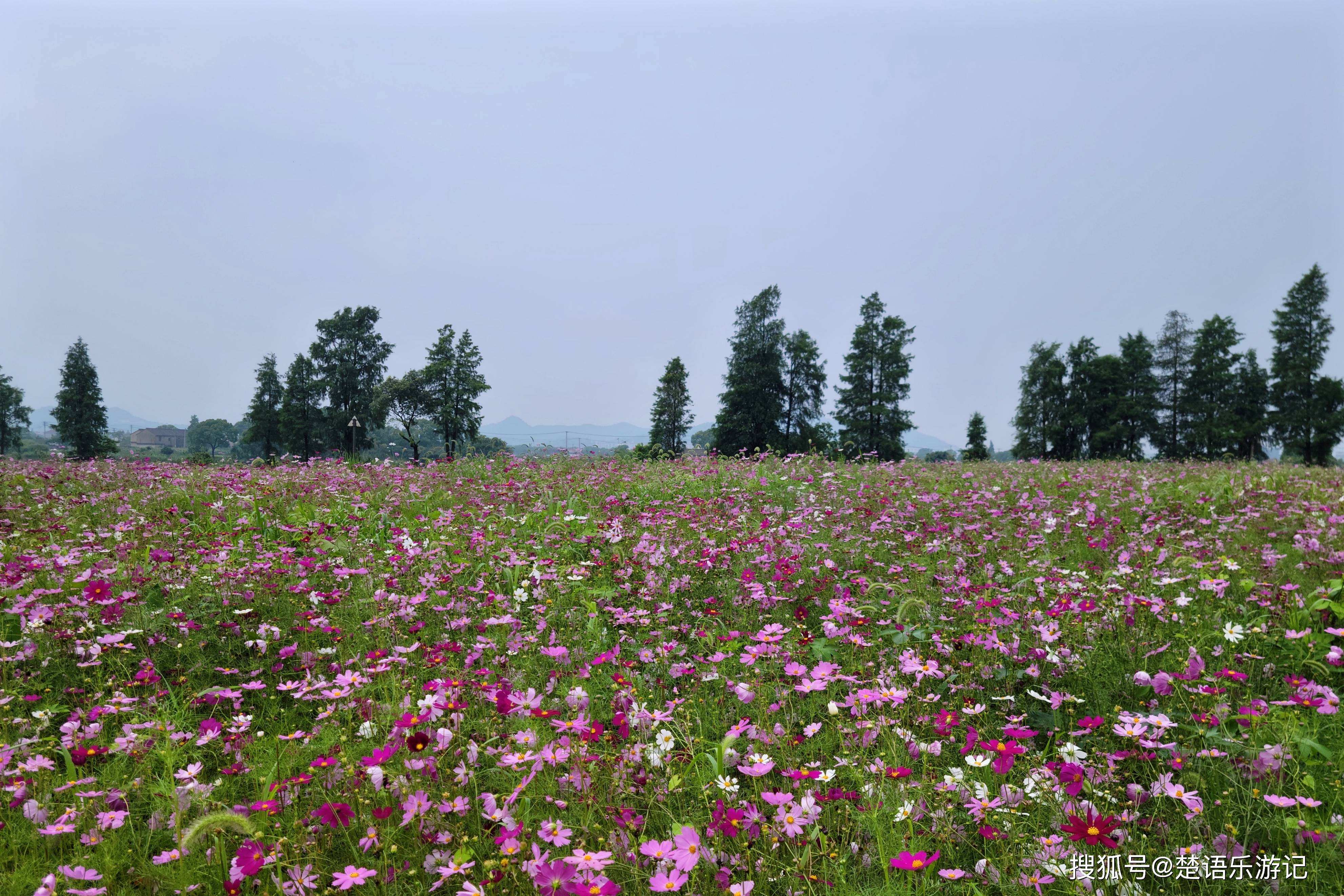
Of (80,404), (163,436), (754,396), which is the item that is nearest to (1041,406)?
(754,396)

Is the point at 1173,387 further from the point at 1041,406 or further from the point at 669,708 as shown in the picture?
the point at 669,708

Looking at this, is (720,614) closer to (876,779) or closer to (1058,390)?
(876,779)

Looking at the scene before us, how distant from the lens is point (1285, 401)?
3519 cm

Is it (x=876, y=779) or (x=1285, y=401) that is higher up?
(x=1285, y=401)

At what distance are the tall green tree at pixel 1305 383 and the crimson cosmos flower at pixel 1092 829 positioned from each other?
1797 inches

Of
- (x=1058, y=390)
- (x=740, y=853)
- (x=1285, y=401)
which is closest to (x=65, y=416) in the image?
(x=740, y=853)

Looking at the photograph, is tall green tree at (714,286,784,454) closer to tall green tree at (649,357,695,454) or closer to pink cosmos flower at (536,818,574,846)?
tall green tree at (649,357,695,454)

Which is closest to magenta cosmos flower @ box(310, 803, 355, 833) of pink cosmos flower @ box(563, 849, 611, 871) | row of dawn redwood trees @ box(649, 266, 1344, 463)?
pink cosmos flower @ box(563, 849, 611, 871)

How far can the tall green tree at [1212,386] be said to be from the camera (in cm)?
3800

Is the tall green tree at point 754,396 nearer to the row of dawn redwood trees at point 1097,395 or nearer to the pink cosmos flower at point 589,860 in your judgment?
the row of dawn redwood trees at point 1097,395

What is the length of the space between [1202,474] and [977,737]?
33.3ft

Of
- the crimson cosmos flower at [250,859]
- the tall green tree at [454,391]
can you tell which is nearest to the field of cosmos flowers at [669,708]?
the crimson cosmos flower at [250,859]

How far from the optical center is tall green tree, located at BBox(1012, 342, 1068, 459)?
149 feet

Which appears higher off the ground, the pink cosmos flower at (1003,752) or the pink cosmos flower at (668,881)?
the pink cosmos flower at (1003,752)
